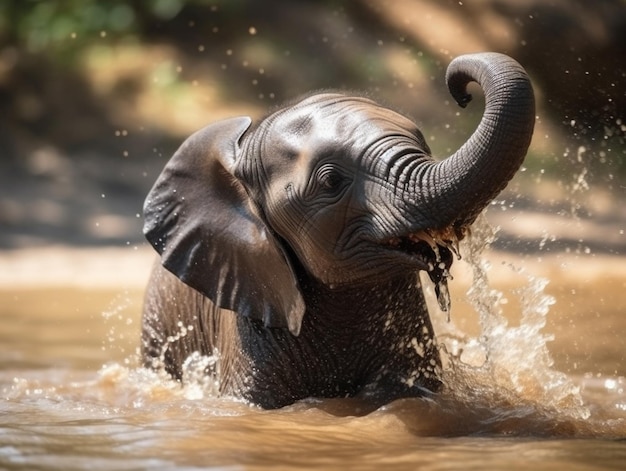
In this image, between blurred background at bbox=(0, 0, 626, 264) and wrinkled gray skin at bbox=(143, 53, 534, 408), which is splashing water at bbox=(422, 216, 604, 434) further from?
blurred background at bbox=(0, 0, 626, 264)

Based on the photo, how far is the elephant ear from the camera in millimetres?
5809

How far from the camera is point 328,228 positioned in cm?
539

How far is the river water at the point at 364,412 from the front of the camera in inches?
188

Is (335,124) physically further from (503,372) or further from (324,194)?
(503,372)

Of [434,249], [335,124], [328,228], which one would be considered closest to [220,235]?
[328,228]

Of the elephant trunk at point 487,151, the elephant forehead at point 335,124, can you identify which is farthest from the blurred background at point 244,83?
the elephant trunk at point 487,151

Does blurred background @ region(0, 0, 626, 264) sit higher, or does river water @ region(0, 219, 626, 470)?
blurred background @ region(0, 0, 626, 264)

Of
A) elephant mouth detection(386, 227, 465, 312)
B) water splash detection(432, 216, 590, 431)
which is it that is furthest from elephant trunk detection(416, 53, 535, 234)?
water splash detection(432, 216, 590, 431)

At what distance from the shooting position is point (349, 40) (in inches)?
656

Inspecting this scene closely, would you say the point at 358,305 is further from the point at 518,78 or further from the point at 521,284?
the point at 521,284

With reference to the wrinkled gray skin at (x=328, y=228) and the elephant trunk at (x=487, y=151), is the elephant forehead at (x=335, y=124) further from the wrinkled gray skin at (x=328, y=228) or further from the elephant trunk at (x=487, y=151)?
the elephant trunk at (x=487, y=151)

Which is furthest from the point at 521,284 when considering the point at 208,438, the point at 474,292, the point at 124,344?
the point at 208,438

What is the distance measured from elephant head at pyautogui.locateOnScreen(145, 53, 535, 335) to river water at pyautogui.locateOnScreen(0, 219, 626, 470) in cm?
57

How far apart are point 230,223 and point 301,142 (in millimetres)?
685
